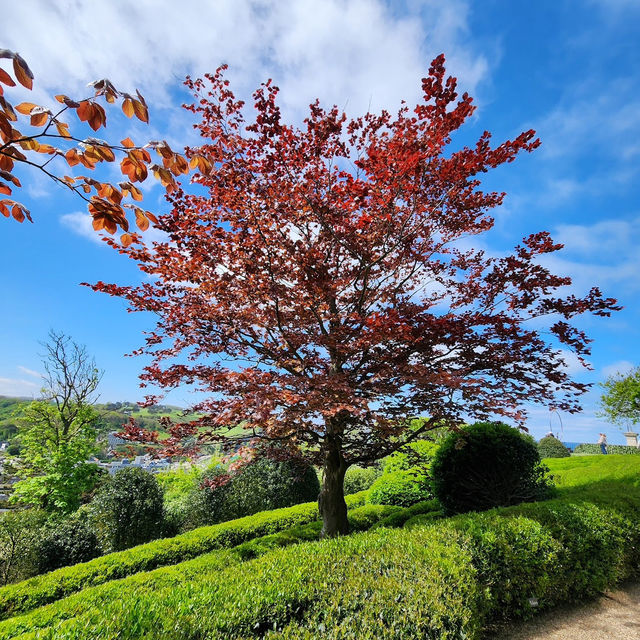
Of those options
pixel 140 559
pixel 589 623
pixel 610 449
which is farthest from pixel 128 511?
pixel 610 449

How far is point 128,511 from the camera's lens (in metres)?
9.15

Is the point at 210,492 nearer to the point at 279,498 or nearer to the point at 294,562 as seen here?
the point at 279,498

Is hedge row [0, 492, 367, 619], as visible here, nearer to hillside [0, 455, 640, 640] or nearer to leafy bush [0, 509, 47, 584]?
hillside [0, 455, 640, 640]

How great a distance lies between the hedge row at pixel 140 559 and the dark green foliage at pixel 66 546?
217cm

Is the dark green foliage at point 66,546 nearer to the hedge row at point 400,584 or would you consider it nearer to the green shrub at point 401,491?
the hedge row at point 400,584

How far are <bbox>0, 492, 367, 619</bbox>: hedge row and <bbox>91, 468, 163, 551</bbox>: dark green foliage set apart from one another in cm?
228

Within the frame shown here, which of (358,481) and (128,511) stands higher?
(358,481)

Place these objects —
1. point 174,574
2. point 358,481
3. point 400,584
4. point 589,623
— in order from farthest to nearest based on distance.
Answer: point 358,481 < point 174,574 < point 589,623 < point 400,584

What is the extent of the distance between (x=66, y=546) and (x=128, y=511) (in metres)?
1.34

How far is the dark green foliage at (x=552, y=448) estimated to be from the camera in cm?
2097

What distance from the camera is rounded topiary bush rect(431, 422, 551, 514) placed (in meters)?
7.23

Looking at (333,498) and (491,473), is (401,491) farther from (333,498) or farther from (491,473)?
(333,498)

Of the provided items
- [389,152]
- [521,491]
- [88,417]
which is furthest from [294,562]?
[88,417]

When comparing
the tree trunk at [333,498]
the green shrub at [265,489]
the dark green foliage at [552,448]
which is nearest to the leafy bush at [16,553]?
A: the green shrub at [265,489]
